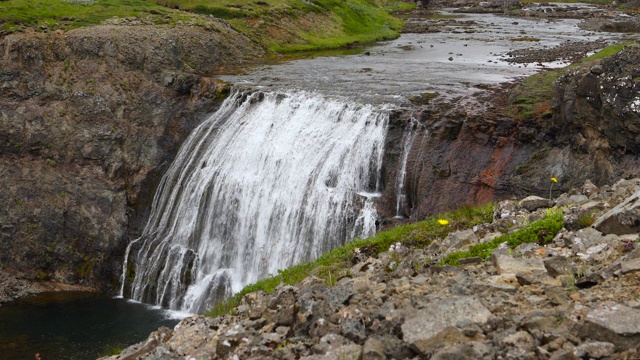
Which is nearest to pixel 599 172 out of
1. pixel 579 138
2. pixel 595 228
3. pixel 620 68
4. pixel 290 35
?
pixel 579 138

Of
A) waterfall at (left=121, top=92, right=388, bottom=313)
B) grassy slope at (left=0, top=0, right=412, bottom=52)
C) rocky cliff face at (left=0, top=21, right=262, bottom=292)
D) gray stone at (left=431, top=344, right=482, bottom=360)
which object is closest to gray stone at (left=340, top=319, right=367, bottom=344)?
gray stone at (left=431, top=344, right=482, bottom=360)

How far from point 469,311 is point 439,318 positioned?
0.37 metres

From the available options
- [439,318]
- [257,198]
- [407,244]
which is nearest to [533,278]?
[439,318]

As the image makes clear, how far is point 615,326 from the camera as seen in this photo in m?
6.09

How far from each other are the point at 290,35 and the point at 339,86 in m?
20.1

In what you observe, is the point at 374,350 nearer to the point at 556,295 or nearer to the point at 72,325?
the point at 556,295

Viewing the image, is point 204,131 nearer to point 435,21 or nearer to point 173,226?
point 173,226

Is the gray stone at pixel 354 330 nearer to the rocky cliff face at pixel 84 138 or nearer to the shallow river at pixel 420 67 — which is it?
the shallow river at pixel 420 67

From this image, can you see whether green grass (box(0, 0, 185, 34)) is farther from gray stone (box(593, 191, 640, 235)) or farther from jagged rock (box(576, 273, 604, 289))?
jagged rock (box(576, 273, 604, 289))

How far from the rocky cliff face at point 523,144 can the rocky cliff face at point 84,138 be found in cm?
1202

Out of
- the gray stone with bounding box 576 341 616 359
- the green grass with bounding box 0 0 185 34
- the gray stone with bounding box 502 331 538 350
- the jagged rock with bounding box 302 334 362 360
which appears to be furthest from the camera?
the green grass with bounding box 0 0 185 34

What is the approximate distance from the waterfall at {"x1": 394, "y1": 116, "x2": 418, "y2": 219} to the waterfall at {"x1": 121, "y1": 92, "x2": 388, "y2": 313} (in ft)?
2.65

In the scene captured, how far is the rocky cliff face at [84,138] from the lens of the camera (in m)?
26.2

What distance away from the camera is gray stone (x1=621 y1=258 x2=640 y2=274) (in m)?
7.35
